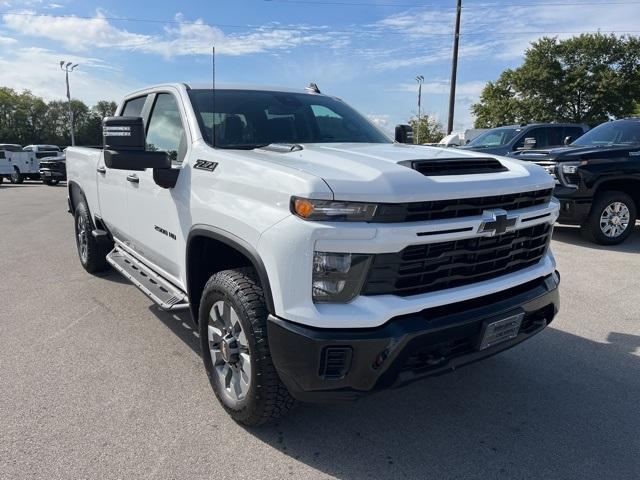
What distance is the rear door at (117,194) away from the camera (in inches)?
170

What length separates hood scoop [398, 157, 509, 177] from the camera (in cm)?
256

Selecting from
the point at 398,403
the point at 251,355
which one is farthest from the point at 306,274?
the point at 398,403

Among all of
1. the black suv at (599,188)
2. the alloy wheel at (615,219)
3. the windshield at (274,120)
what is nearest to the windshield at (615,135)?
the black suv at (599,188)

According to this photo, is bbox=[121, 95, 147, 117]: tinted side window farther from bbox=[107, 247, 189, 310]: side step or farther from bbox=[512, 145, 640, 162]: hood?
bbox=[512, 145, 640, 162]: hood

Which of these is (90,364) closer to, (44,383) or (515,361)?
(44,383)

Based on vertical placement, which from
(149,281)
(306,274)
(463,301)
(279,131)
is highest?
(279,131)

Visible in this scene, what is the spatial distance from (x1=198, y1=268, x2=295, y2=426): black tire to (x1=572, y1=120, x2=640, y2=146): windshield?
7.35m

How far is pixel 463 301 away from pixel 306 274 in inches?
32.6

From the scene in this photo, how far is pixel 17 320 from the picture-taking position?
14.7ft

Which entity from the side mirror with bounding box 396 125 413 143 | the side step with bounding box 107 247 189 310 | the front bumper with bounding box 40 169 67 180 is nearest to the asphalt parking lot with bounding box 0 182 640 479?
the side step with bounding box 107 247 189 310

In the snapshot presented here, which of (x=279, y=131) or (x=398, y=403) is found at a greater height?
(x=279, y=131)

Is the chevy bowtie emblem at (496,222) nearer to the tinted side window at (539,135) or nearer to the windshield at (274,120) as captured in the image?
the windshield at (274,120)

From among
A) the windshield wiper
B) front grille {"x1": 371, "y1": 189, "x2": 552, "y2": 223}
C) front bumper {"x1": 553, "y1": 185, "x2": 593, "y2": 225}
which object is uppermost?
the windshield wiper

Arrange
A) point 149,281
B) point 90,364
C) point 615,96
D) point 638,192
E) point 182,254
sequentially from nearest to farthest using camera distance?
point 182,254, point 90,364, point 149,281, point 638,192, point 615,96
